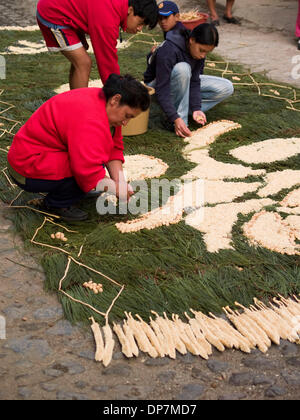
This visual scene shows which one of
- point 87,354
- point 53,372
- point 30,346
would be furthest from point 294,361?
point 30,346

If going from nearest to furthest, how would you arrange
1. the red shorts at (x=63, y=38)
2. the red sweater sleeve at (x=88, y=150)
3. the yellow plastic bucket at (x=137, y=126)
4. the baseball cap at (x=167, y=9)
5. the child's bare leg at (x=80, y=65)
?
the red sweater sleeve at (x=88, y=150) → the red shorts at (x=63, y=38) → the child's bare leg at (x=80, y=65) → the yellow plastic bucket at (x=137, y=126) → the baseball cap at (x=167, y=9)

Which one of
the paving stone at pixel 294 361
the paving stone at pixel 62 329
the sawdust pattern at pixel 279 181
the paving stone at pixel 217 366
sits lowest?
the sawdust pattern at pixel 279 181

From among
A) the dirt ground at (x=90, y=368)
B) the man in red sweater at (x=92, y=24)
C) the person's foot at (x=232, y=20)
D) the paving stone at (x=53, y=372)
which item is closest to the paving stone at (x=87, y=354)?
the dirt ground at (x=90, y=368)

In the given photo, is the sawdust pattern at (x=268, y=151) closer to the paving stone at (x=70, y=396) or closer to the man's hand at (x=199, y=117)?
the man's hand at (x=199, y=117)

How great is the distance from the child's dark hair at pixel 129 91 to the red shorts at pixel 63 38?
1.02 m

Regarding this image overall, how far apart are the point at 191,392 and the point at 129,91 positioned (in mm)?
1372

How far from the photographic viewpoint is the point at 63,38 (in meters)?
3.48

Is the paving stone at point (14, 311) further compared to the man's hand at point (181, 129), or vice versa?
the man's hand at point (181, 129)

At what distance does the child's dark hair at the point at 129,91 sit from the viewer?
257 centimetres

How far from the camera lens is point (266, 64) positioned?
5.71m

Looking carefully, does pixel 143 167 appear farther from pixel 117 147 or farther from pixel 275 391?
pixel 275 391

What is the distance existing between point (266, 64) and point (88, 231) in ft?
11.9

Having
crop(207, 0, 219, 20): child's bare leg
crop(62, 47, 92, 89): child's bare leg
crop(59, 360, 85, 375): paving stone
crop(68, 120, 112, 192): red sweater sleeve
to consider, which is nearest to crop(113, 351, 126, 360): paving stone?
crop(59, 360, 85, 375): paving stone
